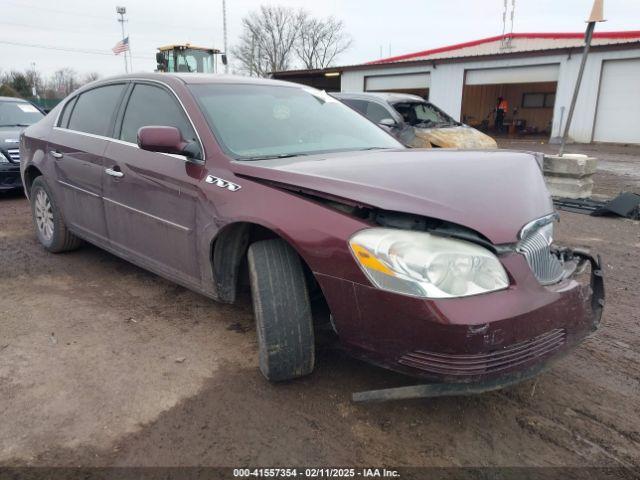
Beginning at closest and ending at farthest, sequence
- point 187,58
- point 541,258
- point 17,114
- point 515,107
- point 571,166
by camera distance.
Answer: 1. point 541,258
2. point 571,166
3. point 17,114
4. point 187,58
5. point 515,107

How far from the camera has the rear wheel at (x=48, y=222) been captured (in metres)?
4.36

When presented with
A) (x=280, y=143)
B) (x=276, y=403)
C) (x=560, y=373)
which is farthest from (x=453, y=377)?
(x=280, y=143)

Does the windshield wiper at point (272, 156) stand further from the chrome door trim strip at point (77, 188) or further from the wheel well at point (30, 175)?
the wheel well at point (30, 175)

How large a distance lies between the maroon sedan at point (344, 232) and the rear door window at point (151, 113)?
1 cm

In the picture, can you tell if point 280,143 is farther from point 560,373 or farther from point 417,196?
point 560,373

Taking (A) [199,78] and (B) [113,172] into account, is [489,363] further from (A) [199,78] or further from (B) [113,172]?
(B) [113,172]

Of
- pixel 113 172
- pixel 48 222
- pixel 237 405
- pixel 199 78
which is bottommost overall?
pixel 237 405

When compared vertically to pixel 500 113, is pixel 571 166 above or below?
below

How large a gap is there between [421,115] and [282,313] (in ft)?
25.7

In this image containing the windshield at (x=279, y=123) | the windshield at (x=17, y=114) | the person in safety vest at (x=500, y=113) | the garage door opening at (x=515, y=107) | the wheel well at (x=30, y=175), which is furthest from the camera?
the garage door opening at (x=515, y=107)

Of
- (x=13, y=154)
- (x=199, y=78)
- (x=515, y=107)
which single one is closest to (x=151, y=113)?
(x=199, y=78)

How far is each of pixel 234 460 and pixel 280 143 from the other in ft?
5.78

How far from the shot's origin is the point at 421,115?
9312mm

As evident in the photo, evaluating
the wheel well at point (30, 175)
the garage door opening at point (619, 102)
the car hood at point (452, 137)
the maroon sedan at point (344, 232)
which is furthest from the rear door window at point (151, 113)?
the garage door opening at point (619, 102)
